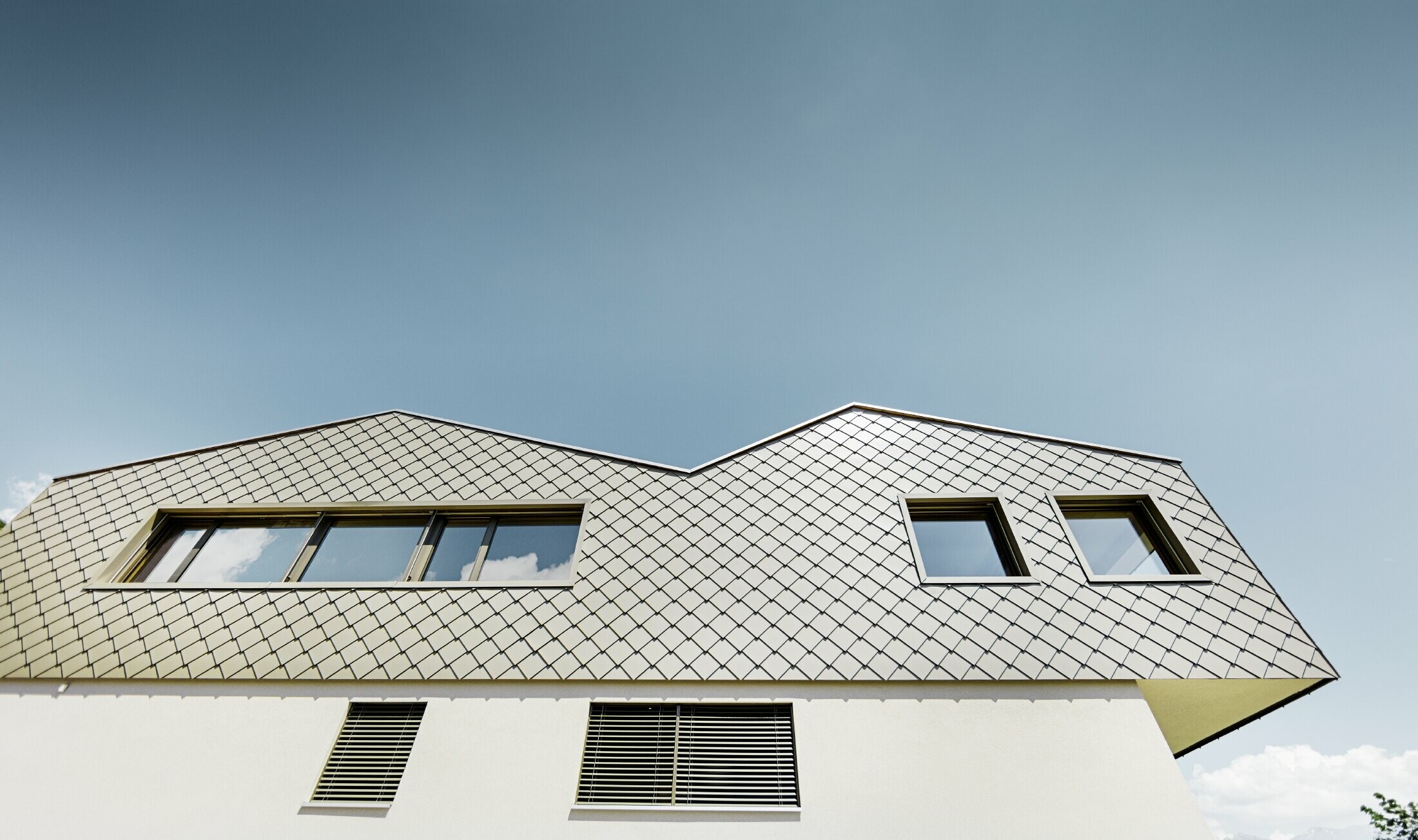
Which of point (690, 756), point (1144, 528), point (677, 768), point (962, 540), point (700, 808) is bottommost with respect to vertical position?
point (700, 808)

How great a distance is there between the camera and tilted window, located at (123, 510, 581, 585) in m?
6.88

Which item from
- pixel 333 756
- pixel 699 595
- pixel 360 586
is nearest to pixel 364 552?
pixel 360 586

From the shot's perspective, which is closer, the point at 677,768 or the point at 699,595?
the point at 677,768

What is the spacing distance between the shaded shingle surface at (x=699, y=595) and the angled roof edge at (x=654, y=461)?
81mm

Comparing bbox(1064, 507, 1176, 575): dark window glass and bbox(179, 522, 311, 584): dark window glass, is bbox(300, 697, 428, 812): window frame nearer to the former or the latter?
bbox(179, 522, 311, 584): dark window glass

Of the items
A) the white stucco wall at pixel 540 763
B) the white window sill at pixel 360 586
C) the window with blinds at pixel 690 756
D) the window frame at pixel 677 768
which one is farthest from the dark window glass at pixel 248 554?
the window with blinds at pixel 690 756

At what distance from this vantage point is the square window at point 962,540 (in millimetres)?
6520

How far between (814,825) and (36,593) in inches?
389

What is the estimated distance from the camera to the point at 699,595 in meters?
6.27

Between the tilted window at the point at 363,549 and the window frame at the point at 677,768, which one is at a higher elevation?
the tilted window at the point at 363,549

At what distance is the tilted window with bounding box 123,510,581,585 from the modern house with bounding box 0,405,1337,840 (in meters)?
0.05

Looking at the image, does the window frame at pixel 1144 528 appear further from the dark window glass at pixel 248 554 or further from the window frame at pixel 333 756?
the dark window glass at pixel 248 554

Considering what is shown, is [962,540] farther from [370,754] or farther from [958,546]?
[370,754]

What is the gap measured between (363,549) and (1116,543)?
10212 mm
